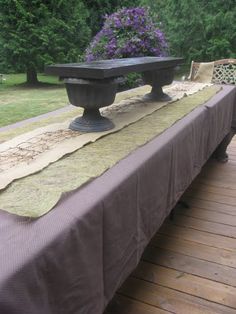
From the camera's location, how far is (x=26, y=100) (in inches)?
234

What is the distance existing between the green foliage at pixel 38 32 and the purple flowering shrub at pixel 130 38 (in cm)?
239

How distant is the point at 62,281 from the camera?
30.7 inches

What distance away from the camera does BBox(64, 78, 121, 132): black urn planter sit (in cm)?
145

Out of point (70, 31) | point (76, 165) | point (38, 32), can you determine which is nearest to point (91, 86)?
point (76, 165)

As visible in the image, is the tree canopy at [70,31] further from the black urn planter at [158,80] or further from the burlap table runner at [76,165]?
the burlap table runner at [76,165]

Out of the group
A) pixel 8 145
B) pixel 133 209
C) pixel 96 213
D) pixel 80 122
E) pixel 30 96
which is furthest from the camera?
pixel 30 96

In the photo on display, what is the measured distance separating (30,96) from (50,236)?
5879mm

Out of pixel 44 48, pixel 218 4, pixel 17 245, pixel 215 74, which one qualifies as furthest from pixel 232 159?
pixel 218 4

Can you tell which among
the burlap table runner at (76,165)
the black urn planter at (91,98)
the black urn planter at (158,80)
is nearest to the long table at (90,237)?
the burlap table runner at (76,165)

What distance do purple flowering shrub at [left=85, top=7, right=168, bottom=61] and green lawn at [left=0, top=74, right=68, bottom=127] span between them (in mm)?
1051

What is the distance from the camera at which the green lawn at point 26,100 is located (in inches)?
191

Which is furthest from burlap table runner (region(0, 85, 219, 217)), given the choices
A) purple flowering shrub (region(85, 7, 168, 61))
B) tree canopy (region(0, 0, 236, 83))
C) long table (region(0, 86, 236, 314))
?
tree canopy (region(0, 0, 236, 83))

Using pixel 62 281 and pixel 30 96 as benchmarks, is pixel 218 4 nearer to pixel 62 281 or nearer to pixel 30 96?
pixel 30 96

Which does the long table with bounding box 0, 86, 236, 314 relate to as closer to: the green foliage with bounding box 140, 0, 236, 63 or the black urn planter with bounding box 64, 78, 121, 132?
the black urn planter with bounding box 64, 78, 121, 132
